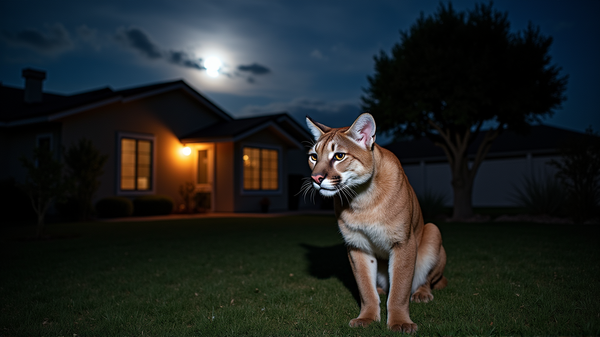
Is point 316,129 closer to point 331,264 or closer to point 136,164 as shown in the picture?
point 331,264

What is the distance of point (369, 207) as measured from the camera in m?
2.60

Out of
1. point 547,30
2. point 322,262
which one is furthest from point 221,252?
point 547,30

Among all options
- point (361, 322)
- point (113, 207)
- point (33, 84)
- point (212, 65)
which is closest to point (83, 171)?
point (113, 207)

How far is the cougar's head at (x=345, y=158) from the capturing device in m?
2.38

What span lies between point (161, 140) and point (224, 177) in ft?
10.1

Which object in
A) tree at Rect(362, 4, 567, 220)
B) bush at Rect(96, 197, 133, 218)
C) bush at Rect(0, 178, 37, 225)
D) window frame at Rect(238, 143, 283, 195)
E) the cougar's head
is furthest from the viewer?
window frame at Rect(238, 143, 283, 195)

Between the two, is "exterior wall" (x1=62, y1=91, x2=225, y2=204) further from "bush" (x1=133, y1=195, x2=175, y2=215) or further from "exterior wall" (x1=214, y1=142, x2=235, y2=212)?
"exterior wall" (x1=214, y1=142, x2=235, y2=212)

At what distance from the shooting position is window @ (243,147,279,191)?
17.0 metres

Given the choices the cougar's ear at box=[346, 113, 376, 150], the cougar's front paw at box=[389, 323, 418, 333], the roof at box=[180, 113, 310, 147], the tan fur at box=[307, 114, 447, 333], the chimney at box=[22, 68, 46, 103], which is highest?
the chimney at box=[22, 68, 46, 103]

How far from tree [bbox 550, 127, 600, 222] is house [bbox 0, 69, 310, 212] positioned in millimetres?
11167

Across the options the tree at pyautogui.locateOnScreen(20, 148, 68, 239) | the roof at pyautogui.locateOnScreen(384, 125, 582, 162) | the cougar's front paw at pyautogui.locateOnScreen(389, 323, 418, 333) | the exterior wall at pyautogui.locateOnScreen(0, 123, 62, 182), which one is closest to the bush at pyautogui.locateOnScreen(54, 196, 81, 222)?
the exterior wall at pyautogui.locateOnScreen(0, 123, 62, 182)

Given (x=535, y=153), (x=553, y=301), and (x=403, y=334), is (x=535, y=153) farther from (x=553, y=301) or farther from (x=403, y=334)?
(x=403, y=334)

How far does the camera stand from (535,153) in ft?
63.2

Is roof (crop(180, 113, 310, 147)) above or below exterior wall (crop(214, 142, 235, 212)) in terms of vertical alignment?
above
